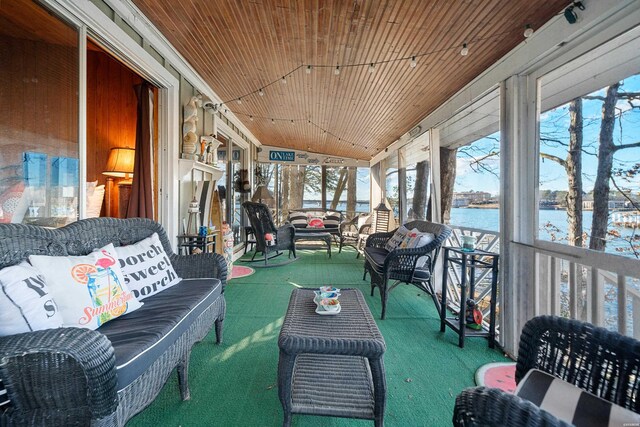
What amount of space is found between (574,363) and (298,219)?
6.19 meters

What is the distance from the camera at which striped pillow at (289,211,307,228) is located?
6805mm

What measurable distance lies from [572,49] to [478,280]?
3096mm

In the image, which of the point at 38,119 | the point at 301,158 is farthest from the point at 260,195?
the point at 38,119

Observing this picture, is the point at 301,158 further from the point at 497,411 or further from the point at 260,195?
the point at 497,411

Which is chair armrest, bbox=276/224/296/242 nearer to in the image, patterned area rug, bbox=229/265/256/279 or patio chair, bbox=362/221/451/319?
patterned area rug, bbox=229/265/256/279

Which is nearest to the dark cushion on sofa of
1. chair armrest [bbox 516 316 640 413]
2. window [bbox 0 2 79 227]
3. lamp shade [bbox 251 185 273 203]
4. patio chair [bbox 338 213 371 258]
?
window [bbox 0 2 79 227]

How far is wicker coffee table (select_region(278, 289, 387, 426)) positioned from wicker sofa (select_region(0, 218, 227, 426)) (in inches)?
22.6

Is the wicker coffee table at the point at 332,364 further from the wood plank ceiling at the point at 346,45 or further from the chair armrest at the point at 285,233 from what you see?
the chair armrest at the point at 285,233

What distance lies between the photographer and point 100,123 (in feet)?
11.2

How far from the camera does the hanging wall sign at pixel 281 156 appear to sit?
7.72 metres

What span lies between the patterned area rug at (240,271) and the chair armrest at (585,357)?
3634 mm

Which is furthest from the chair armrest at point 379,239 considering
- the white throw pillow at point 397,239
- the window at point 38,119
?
the window at point 38,119

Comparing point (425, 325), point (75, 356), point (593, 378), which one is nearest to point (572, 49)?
point (593, 378)

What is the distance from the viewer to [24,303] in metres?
1.09
